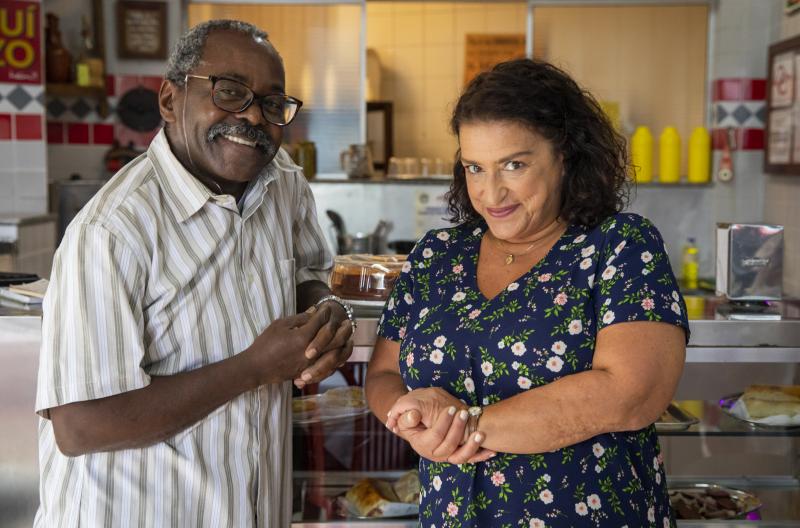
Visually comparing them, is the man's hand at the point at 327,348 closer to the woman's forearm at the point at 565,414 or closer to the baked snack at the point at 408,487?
the woman's forearm at the point at 565,414

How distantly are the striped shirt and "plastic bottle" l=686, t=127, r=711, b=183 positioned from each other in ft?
13.0

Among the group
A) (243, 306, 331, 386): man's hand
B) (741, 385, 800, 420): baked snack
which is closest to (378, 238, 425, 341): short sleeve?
(243, 306, 331, 386): man's hand

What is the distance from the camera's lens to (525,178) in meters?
1.67

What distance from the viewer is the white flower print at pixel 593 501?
1.59 metres

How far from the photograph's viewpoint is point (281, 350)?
1.63m

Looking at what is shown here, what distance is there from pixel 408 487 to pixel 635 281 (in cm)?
98

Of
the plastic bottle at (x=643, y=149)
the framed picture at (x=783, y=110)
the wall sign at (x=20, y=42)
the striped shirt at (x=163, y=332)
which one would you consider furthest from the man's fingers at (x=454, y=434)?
the wall sign at (x=20, y=42)

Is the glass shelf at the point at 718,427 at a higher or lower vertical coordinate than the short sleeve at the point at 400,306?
lower

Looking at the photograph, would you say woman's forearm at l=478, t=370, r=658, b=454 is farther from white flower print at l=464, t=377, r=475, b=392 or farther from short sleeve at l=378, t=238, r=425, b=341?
short sleeve at l=378, t=238, r=425, b=341

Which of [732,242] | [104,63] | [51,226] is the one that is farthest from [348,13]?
[732,242]

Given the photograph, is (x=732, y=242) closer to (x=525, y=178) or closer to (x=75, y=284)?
(x=525, y=178)

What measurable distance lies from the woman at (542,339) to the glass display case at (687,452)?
1.88ft

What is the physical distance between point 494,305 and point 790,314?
904mm

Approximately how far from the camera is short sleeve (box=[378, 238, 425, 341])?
1.82 meters
